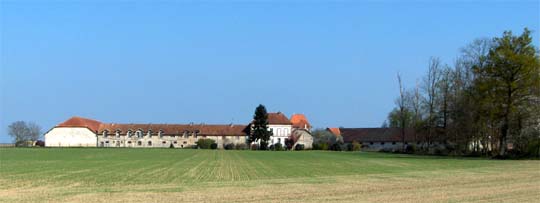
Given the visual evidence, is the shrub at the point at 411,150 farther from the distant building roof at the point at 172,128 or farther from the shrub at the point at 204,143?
the distant building roof at the point at 172,128

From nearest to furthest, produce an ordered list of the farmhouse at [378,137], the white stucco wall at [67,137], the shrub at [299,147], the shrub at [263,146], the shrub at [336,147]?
the shrub at [336,147], the farmhouse at [378,137], the shrub at [299,147], the shrub at [263,146], the white stucco wall at [67,137]

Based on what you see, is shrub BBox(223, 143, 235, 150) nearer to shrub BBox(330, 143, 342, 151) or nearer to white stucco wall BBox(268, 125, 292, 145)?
white stucco wall BBox(268, 125, 292, 145)

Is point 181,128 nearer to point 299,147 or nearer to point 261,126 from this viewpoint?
point 261,126

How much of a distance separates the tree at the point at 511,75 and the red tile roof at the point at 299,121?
96070 millimetres

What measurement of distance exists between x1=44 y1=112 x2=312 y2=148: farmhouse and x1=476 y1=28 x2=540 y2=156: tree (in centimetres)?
8582

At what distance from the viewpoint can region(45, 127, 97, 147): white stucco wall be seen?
143 meters

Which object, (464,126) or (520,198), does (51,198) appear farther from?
(464,126)

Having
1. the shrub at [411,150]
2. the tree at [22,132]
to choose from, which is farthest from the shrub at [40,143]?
the shrub at [411,150]

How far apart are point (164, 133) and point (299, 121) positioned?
1405 inches

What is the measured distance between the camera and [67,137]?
144250mm

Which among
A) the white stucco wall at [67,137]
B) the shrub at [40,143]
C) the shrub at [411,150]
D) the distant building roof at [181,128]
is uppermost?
the distant building roof at [181,128]

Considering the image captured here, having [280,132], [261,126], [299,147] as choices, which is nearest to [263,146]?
[261,126]

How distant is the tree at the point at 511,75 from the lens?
191ft

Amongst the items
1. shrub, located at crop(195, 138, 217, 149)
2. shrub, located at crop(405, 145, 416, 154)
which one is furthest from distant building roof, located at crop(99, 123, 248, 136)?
shrub, located at crop(405, 145, 416, 154)
